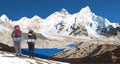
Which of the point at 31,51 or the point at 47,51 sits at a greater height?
the point at 47,51

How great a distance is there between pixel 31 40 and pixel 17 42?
117cm

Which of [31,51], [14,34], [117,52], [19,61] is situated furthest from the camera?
[117,52]

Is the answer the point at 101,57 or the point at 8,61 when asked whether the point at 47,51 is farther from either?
the point at 8,61

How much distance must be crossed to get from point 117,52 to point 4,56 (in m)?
17.0

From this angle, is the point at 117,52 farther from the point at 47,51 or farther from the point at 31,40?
the point at 47,51

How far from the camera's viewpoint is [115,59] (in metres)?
32.9

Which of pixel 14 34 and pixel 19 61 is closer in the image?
pixel 19 61

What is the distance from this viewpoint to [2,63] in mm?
19844

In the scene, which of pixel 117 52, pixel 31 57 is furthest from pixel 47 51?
pixel 31 57

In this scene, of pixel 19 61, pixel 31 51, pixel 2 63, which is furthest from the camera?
pixel 31 51

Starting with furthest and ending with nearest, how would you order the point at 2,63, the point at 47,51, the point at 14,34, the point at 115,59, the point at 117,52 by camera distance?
the point at 47,51, the point at 117,52, the point at 115,59, the point at 14,34, the point at 2,63

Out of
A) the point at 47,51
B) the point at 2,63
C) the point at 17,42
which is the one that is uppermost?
the point at 47,51

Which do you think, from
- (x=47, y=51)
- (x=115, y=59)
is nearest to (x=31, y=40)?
(x=115, y=59)

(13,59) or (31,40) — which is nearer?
(13,59)
